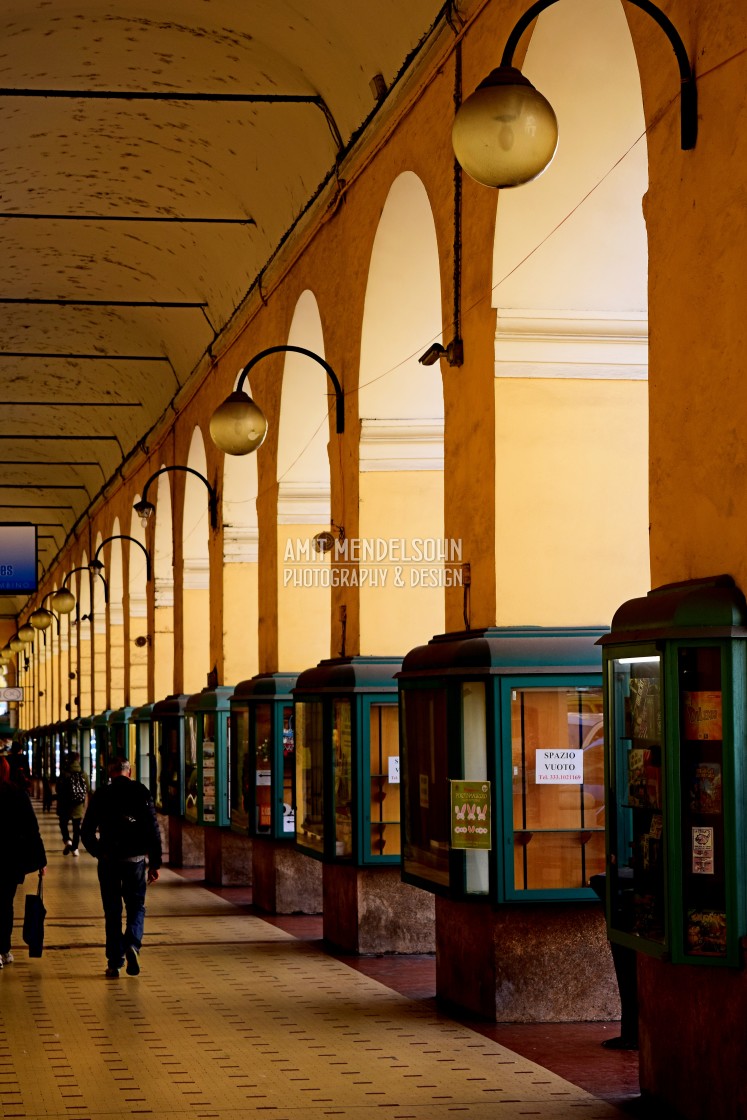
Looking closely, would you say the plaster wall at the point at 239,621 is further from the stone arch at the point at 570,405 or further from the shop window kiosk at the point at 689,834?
the shop window kiosk at the point at 689,834

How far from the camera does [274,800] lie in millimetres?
16656

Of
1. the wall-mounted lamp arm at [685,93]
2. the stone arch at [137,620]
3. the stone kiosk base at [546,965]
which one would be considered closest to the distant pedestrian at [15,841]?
the stone kiosk base at [546,965]

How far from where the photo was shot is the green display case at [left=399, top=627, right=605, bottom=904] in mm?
10117

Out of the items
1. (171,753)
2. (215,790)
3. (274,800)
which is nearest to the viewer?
(274,800)

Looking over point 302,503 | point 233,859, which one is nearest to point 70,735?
point 233,859

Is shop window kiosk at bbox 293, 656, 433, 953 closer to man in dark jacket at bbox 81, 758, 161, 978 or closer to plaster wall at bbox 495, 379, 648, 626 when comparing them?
man in dark jacket at bbox 81, 758, 161, 978

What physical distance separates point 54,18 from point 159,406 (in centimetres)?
1312

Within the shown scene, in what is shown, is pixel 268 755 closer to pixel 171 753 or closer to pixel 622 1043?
pixel 171 753

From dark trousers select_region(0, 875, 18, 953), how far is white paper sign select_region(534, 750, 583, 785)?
4600 mm

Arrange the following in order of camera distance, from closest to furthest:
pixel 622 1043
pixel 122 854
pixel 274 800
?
pixel 622 1043, pixel 122 854, pixel 274 800

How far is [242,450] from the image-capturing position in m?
12.9

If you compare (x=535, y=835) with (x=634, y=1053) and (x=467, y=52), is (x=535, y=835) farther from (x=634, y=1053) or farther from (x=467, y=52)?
(x=467, y=52)

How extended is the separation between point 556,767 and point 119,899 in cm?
389

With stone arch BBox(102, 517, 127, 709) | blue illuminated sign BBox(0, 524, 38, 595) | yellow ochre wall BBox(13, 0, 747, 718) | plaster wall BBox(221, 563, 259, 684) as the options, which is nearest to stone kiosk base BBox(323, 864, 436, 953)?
yellow ochre wall BBox(13, 0, 747, 718)
